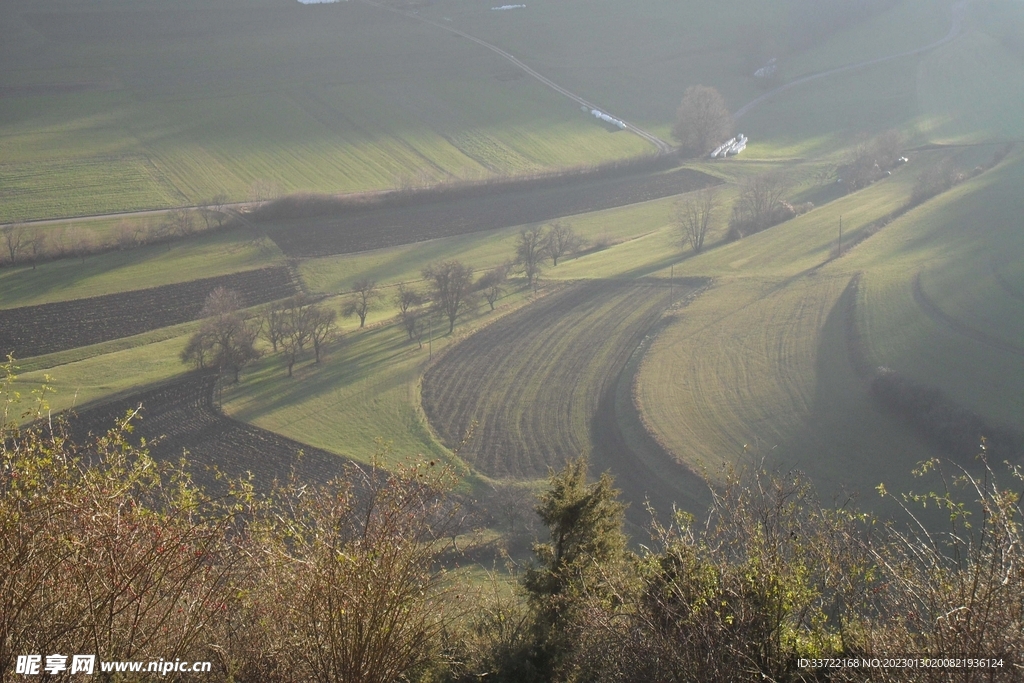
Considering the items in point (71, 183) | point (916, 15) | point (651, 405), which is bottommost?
point (651, 405)

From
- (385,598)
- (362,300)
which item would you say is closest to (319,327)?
(362,300)

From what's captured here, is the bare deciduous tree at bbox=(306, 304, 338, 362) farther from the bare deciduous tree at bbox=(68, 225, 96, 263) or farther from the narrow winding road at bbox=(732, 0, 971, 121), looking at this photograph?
the narrow winding road at bbox=(732, 0, 971, 121)

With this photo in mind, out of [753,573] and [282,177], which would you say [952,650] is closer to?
[753,573]

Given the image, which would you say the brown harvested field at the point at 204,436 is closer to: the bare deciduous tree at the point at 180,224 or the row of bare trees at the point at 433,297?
the row of bare trees at the point at 433,297

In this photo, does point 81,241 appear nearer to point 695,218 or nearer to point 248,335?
point 248,335

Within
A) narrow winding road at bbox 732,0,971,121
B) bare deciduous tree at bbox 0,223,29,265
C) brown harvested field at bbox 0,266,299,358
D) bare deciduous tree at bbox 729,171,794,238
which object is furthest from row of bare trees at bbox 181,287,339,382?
narrow winding road at bbox 732,0,971,121

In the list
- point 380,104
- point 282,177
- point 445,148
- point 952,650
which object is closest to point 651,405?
point 952,650
